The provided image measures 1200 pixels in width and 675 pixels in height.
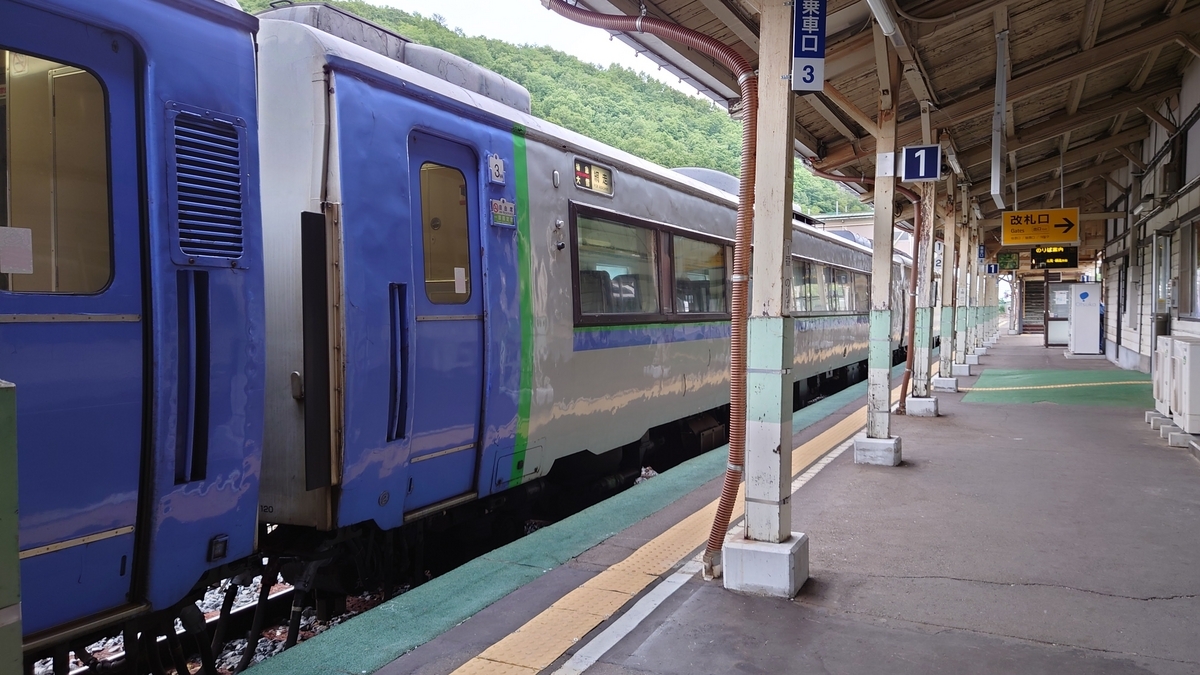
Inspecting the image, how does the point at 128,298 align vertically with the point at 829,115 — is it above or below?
below

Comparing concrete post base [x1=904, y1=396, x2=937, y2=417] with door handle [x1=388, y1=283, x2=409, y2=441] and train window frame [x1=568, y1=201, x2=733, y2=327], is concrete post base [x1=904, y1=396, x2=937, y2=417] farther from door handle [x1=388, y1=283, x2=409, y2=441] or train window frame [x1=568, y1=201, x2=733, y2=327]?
door handle [x1=388, y1=283, x2=409, y2=441]

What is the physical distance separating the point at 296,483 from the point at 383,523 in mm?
482

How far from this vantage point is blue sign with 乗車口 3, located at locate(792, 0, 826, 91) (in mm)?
4109

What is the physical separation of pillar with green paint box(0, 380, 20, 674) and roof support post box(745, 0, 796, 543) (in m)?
3.36

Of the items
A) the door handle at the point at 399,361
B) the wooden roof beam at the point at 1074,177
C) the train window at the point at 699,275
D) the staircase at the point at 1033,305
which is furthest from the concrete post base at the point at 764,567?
the staircase at the point at 1033,305

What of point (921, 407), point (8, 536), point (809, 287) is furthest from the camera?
Answer: point (809, 287)

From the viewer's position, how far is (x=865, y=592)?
13.6ft

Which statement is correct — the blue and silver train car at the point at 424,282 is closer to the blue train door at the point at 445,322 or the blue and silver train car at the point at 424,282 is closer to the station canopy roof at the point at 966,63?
the blue train door at the point at 445,322

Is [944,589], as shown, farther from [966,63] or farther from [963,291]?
[963,291]

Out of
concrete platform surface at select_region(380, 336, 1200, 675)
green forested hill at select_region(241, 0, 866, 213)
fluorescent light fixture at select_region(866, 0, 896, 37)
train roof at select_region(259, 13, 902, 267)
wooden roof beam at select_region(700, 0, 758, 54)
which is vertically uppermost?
green forested hill at select_region(241, 0, 866, 213)

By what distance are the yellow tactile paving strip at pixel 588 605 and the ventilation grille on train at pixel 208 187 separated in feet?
6.36

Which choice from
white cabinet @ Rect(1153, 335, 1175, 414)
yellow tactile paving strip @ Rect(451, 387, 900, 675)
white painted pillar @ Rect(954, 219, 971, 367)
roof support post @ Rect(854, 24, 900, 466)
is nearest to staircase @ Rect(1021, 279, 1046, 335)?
white painted pillar @ Rect(954, 219, 971, 367)

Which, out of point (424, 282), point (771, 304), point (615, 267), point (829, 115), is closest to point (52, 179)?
point (424, 282)

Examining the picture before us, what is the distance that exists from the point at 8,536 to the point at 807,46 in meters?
3.87
